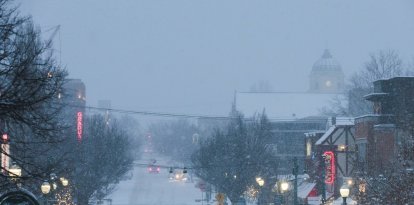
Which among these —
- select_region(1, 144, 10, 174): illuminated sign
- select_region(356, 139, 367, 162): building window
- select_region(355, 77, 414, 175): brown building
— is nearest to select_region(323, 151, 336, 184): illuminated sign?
select_region(356, 139, 367, 162): building window

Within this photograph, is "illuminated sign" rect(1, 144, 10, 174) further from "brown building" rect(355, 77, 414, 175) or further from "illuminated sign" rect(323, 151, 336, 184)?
"illuminated sign" rect(323, 151, 336, 184)

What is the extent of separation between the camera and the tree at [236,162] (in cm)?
7188

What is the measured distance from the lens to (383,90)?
49062 mm

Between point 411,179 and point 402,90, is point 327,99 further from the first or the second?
point 411,179

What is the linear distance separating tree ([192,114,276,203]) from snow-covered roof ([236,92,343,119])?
70.8m

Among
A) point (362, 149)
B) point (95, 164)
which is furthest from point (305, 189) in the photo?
point (95, 164)

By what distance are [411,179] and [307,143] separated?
1707 inches

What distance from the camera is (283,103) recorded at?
516 ft

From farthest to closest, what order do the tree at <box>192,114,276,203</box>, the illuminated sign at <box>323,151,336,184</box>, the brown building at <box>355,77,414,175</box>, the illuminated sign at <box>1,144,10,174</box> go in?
the tree at <box>192,114,276,203</box> < the illuminated sign at <box>323,151,336,184</box> < the brown building at <box>355,77,414,175</box> < the illuminated sign at <box>1,144,10,174</box>

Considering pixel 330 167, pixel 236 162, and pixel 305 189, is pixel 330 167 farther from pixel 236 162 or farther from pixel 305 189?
pixel 236 162

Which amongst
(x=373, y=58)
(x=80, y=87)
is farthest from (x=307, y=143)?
(x=80, y=87)

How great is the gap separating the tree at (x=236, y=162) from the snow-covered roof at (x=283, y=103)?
70.8 m

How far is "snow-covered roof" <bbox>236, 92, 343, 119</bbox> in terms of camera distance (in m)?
153

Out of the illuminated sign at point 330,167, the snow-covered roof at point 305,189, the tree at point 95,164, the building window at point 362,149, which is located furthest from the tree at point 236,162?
the building window at point 362,149
